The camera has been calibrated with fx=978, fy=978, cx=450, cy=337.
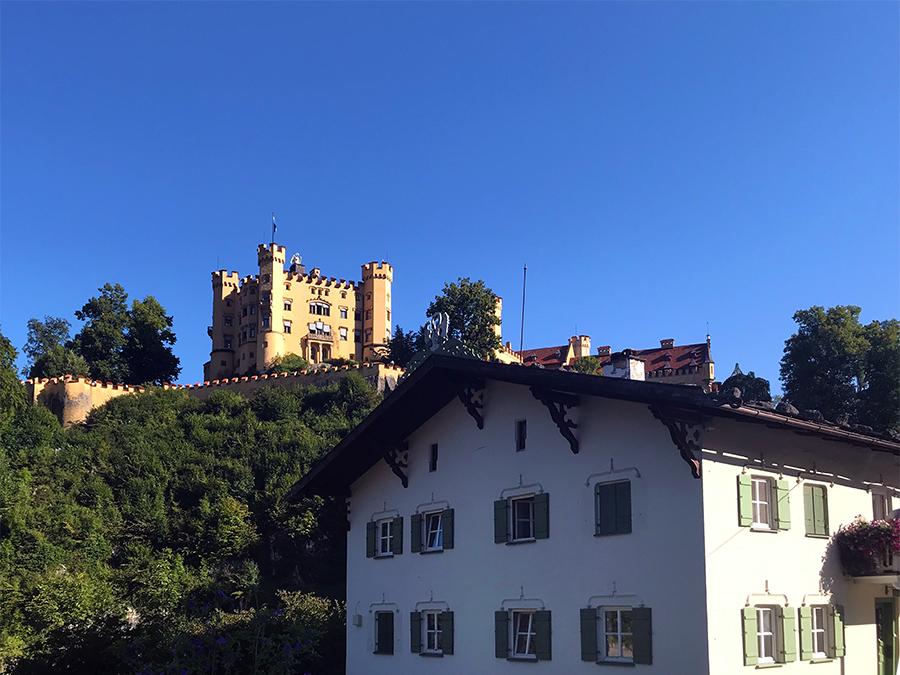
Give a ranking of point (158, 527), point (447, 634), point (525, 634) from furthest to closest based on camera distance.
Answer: point (158, 527) < point (447, 634) < point (525, 634)

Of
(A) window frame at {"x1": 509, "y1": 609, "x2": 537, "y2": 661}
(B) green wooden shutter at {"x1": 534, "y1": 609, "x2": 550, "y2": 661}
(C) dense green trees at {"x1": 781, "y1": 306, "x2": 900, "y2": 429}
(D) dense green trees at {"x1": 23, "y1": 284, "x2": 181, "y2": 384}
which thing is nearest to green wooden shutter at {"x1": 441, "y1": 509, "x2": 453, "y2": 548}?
(A) window frame at {"x1": 509, "y1": 609, "x2": 537, "y2": 661}

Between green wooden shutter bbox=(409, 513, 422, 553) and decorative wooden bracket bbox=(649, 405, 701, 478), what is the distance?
26.7ft

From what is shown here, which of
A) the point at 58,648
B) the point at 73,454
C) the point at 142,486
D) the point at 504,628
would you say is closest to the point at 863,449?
the point at 504,628

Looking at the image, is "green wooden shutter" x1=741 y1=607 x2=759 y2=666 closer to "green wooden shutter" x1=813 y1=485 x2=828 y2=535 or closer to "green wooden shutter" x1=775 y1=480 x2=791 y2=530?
"green wooden shutter" x1=775 y1=480 x2=791 y2=530

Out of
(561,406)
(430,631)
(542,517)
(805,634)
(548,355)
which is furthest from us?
(548,355)

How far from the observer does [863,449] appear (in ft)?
66.0

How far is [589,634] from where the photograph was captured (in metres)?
18.1

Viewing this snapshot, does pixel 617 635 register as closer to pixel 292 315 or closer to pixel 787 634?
pixel 787 634

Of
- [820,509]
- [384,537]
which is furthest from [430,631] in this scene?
[820,509]

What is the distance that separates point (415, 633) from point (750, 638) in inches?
337

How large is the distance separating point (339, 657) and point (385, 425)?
7.04 meters

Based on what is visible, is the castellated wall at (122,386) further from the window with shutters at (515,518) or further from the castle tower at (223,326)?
the window with shutters at (515,518)

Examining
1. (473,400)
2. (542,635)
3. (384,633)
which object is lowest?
(384,633)

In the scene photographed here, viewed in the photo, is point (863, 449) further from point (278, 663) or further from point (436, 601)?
point (278, 663)
